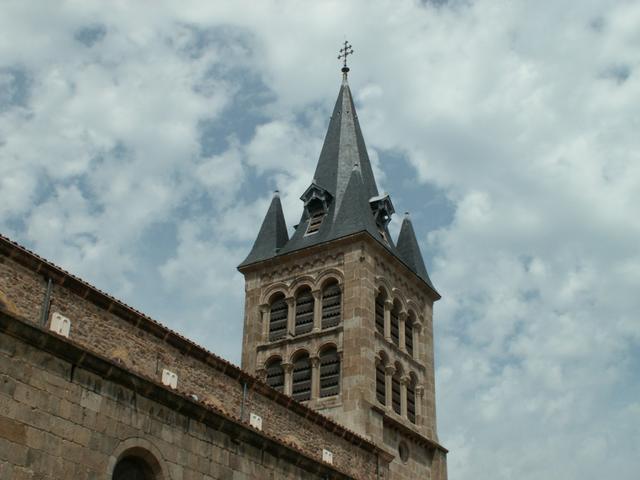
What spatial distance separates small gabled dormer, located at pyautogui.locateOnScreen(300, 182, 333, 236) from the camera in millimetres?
36594

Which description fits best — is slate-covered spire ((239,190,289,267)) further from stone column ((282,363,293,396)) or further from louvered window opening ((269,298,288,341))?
stone column ((282,363,293,396))

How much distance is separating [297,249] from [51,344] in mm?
21598

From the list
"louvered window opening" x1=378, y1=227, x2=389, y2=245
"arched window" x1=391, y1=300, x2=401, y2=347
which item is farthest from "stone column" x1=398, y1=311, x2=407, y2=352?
"louvered window opening" x1=378, y1=227, x2=389, y2=245

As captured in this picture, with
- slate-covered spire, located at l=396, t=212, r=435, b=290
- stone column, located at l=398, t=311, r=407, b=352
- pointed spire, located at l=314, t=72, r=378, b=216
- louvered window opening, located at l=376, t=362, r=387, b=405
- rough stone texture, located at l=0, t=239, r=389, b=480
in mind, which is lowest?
rough stone texture, located at l=0, t=239, r=389, b=480

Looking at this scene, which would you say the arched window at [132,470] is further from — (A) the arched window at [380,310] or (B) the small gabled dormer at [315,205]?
(B) the small gabled dormer at [315,205]

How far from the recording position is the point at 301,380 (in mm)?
32562

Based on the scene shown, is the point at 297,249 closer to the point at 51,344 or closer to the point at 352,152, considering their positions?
the point at 352,152

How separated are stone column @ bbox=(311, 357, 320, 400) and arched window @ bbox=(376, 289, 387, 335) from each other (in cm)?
267

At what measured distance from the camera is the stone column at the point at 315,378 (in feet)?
105

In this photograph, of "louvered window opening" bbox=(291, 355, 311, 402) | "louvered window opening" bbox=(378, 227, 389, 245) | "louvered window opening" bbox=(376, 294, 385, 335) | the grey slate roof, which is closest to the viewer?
"louvered window opening" bbox=(291, 355, 311, 402)

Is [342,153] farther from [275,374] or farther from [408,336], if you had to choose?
[275,374]

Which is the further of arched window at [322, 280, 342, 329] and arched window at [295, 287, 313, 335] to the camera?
arched window at [295, 287, 313, 335]

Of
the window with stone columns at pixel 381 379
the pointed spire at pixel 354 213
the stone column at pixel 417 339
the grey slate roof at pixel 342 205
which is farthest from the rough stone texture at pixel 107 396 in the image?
the grey slate roof at pixel 342 205

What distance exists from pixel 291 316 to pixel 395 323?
407cm
